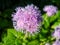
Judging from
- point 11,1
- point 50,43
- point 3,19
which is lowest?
point 50,43

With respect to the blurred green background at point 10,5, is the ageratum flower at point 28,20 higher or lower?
lower

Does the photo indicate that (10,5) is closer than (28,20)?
No

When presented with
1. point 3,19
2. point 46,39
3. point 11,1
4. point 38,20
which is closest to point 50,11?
point 46,39

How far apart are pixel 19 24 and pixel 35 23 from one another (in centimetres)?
15

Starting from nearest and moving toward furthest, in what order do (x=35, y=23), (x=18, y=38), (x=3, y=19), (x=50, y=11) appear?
(x=35, y=23) < (x=18, y=38) < (x=50, y=11) < (x=3, y=19)

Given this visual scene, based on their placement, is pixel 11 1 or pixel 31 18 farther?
pixel 11 1

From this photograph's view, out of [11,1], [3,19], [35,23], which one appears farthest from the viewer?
[11,1]

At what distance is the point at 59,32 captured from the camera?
246cm

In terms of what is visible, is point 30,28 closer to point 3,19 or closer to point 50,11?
point 50,11

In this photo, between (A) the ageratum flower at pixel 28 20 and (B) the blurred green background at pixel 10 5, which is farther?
(B) the blurred green background at pixel 10 5

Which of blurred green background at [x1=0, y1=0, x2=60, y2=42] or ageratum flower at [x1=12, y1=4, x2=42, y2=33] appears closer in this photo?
ageratum flower at [x1=12, y1=4, x2=42, y2=33]

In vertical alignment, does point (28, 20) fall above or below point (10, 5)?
below

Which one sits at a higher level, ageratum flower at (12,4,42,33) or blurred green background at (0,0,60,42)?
blurred green background at (0,0,60,42)

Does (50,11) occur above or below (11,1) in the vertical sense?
below
